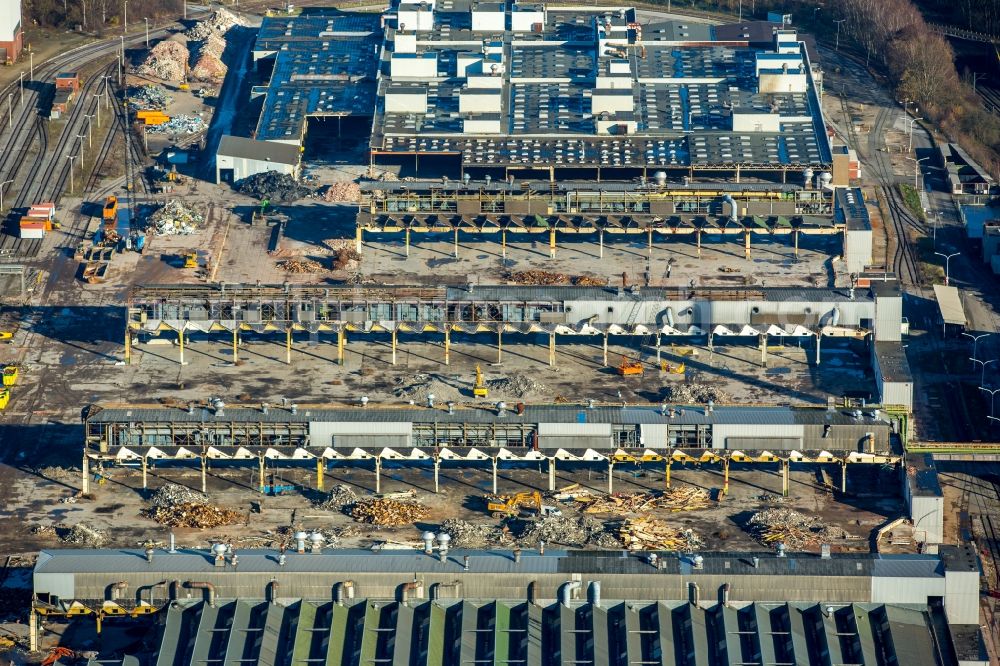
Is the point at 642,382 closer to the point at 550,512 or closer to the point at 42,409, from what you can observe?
the point at 550,512

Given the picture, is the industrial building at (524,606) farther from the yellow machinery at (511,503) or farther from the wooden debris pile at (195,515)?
the yellow machinery at (511,503)

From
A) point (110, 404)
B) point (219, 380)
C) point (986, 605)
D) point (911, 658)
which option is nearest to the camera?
point (911, 658)

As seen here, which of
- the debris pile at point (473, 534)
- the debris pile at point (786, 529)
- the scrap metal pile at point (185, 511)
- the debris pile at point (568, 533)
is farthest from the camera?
the scrap metal pile at point (185, 511)

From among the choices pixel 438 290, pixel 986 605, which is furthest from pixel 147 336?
pixel 986 605

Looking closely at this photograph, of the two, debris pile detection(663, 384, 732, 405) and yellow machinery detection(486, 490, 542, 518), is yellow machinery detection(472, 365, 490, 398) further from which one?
yellow machinery detection(486, 490, 542, 518)

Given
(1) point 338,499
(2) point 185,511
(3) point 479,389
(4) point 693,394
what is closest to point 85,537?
(2) point 185,511

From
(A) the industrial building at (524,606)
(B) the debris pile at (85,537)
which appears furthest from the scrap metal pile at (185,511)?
(A) the industrial building at (524,606)
